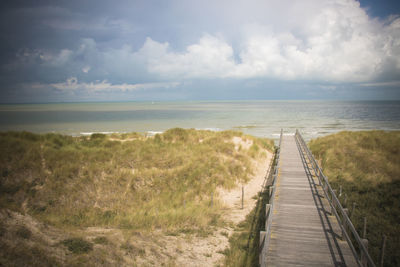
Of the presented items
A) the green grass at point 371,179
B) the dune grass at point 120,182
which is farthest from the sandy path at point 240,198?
the green grass at point 371,179

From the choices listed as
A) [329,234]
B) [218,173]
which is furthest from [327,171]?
[329,234]

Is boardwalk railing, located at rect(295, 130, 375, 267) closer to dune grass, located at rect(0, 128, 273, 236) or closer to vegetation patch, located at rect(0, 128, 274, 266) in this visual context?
vegetation patch, located at rect(0, 128, 274, 266)

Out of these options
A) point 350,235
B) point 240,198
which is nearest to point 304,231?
point 350,235

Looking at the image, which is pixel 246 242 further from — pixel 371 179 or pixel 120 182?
pixel 371 179

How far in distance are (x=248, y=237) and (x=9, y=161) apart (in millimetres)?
17132

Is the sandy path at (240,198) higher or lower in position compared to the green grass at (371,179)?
lower

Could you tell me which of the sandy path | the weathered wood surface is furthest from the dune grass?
the weathered wood surface

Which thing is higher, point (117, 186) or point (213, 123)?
point (213, 123)

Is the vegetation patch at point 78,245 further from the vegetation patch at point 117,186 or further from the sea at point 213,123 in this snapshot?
the sea at point 213,123

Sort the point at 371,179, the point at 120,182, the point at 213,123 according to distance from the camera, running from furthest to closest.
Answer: the point at 213,123
the point at 371,179
the point at 120,182

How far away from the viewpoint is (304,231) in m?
8.41

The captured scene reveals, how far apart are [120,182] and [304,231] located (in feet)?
38.4

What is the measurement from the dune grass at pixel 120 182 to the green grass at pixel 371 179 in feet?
Result: 23.2

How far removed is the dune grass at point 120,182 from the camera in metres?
11.2
